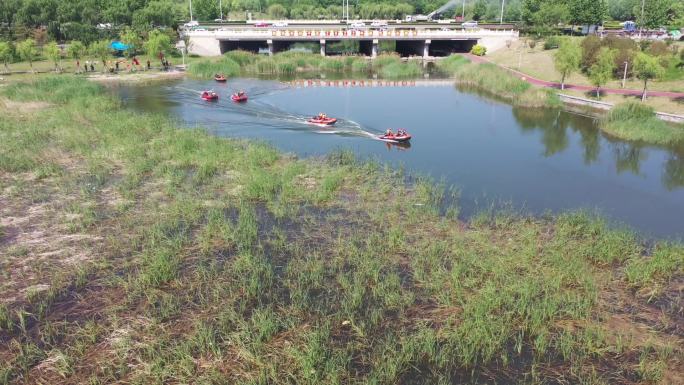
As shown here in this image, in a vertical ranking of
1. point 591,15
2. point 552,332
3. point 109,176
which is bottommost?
point 552,332

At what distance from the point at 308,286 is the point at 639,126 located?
33.4 m

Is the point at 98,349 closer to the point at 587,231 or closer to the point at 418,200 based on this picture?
the point at 418,200

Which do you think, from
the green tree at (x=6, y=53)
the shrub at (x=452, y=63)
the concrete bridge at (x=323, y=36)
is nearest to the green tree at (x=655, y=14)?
the concrete bridge at (x=323, y=36)

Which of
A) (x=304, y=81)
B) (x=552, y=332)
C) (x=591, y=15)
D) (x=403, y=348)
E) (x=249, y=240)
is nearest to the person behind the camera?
(x=403, y=348)

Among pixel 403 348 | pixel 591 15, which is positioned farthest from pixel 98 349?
pixel 591 15

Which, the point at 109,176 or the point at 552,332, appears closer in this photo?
the point at 552,332

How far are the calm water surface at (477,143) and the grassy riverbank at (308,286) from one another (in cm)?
468

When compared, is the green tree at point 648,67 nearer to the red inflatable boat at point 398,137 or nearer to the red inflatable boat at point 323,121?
the red inflatable boat at point 398,137

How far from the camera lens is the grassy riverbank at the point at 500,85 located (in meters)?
49.7

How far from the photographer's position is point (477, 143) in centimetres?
3675

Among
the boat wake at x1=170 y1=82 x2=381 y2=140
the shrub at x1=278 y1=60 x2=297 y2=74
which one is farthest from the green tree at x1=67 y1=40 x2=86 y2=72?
the shrub at x1=278 y1=60 x2=297 y2=74

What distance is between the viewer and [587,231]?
66.9 feet

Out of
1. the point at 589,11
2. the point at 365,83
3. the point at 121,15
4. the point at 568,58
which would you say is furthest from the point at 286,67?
the point at 589,11

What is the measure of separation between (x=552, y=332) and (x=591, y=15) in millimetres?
84912
